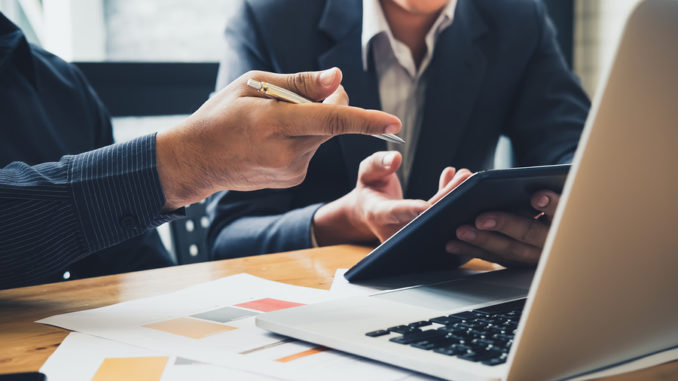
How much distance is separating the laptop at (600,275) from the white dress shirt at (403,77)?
0.98 meters

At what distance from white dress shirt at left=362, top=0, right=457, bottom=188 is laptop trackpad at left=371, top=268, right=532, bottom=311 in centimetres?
77

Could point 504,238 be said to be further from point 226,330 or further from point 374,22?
point 374,22

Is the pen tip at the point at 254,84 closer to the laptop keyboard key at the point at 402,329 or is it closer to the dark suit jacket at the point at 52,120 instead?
the laptop keyboard key at the point at 402,329

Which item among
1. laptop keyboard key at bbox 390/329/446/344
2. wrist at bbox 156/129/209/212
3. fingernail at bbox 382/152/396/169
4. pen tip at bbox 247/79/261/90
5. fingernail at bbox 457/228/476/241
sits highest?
pen tip at bbox 247/79/261/90

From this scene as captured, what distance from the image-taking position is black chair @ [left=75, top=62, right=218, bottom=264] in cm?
185

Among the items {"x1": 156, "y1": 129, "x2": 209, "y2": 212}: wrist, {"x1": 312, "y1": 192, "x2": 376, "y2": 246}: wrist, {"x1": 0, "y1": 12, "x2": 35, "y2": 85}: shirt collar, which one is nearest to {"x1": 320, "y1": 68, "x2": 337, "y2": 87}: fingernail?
{"x1": 156, "y1": 129, "x2": 209, "y2": 212}: wrist

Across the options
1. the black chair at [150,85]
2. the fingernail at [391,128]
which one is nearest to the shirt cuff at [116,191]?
the fingernail at [391,128]

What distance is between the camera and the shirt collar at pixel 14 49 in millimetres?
1017

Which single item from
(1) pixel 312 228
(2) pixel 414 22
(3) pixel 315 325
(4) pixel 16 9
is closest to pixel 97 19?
(4) pixel 16 9

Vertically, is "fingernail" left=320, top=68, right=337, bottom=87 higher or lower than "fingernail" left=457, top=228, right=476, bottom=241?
higher

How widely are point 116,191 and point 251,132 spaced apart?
18 cm

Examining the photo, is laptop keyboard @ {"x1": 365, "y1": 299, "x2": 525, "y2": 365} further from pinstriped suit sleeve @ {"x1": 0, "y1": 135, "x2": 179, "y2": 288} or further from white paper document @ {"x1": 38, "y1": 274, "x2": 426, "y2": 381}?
pinstriped suit sleeve @ {"x1": 0, "y1": 135, "x2": 179, "y2": 288}

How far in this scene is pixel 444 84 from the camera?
4.76 feet

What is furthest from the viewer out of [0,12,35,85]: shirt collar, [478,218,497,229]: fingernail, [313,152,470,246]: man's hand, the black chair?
the black chair
